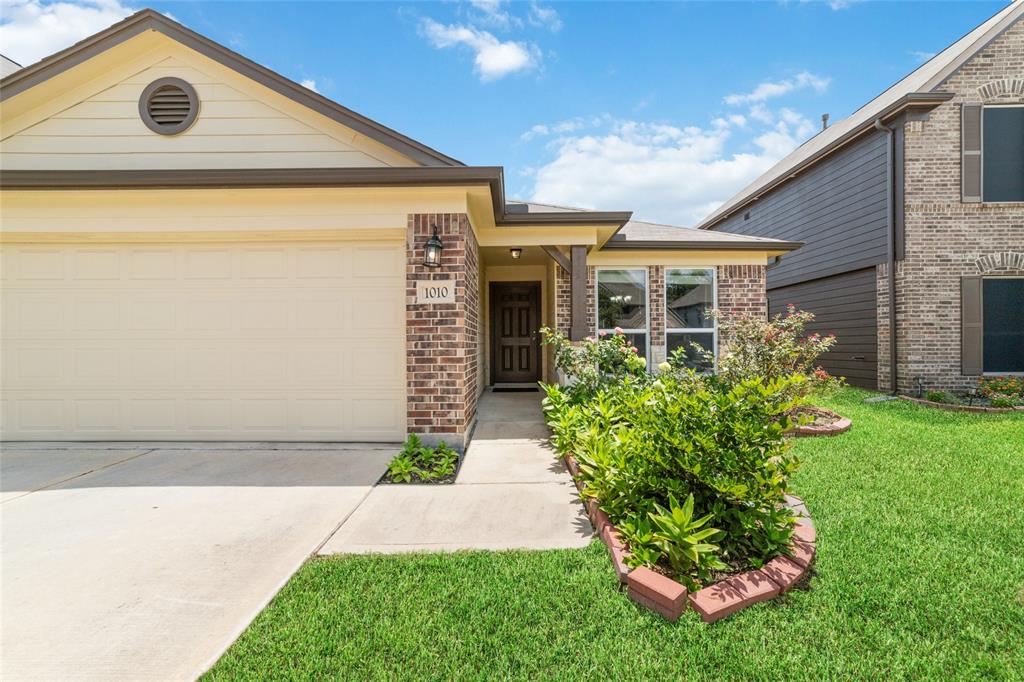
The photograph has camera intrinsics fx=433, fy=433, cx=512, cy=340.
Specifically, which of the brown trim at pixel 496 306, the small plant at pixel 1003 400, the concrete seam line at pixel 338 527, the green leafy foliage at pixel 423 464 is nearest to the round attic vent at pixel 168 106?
the green leafy foliage at pixel 423 464

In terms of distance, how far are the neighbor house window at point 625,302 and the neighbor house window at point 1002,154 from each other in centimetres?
660

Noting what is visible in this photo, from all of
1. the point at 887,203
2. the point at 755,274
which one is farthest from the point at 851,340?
the point at 755,274

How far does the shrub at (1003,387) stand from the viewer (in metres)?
7.20

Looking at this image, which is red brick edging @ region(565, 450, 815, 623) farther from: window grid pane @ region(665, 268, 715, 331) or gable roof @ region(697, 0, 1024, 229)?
gable roof @ region(697, 0, 1024, 229)

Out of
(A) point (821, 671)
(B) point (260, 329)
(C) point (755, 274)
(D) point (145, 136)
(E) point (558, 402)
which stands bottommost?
(A) point (821, 671)

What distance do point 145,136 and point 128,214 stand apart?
1.08m

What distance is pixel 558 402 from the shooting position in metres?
5.18

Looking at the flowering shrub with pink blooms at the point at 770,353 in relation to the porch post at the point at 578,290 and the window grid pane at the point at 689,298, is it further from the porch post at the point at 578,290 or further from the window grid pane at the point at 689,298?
the porch post at the point at 578,290

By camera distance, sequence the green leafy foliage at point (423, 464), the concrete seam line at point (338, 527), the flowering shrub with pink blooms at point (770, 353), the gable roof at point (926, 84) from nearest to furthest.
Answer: the concrete seam line at point (338, 527), the green leafy foliage at point (423, 464), the flowering shrub with pink blooms at point (770, 353), the gable roof at point (926, 84)

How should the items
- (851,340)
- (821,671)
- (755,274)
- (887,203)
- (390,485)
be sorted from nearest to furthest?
(821,671) → (390,485) → (755,274) → (887,203) → (851,340)

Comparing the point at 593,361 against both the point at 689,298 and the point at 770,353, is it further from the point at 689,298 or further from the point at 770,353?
the point at 689,298

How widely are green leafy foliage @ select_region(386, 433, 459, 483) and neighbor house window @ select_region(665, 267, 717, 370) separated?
4853mm

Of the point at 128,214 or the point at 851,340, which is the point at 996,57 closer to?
the point at 851,340

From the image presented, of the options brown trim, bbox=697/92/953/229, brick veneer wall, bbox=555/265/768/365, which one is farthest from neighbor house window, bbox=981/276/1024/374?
brick veneer wall, bbox=555/265/768/365
